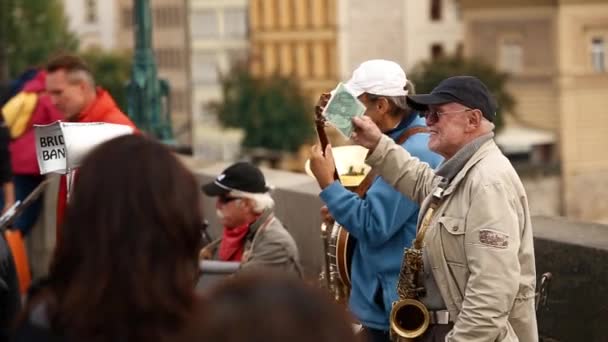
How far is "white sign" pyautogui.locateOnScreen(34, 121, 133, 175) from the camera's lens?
6.18 m

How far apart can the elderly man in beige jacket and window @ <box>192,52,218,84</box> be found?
97434mm

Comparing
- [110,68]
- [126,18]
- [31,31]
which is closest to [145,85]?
[31,31]

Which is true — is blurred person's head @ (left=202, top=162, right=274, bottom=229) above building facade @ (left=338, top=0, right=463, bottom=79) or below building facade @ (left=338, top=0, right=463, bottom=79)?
above

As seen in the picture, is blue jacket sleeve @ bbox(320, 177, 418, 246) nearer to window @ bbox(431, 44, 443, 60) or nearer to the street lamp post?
the street lamp post

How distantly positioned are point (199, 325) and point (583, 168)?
85.3 meters

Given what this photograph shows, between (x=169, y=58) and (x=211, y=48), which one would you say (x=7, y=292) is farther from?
(x=169, y=58)

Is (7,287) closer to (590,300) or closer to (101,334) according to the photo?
(101,334)

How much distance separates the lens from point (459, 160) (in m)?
5.82

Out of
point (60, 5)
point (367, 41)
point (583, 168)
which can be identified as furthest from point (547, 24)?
point (60, 5)

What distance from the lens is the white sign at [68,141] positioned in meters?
6.18

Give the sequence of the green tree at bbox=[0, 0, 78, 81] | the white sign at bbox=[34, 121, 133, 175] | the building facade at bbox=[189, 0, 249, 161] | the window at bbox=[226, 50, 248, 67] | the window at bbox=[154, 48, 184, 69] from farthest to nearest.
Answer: the window at bbox=[154, 48, 184, 69] → the building facade at bbox=[189, 0, 249, 161] → the window at bbox=[226, 50, 248, 67] → the green tree at bbox=[0, 0, 78, 81] → the white sign at bbox=[34, 121, 133, 175]

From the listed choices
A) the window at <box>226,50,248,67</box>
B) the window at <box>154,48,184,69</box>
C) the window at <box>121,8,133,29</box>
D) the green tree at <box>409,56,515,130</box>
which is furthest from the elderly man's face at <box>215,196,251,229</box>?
the window at <box>121,8,133,29</box>

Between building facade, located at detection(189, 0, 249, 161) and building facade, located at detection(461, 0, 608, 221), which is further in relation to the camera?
building facade, located at detection(189, 0, 249, 161)

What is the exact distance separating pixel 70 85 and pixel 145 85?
6.53 metres
